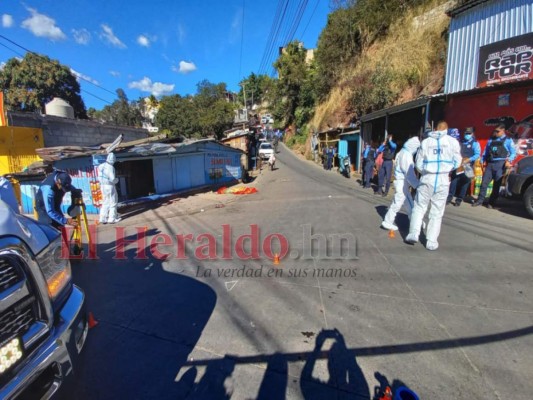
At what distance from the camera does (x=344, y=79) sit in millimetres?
24625

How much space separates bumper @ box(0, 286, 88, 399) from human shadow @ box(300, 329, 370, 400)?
1638mm

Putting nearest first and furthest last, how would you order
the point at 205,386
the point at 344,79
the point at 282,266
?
the point at 205,386 → the point at 282,266 → the point at 344,79

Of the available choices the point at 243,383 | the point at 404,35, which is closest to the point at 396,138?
the point at 404,35

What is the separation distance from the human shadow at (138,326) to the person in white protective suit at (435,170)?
12.3ft

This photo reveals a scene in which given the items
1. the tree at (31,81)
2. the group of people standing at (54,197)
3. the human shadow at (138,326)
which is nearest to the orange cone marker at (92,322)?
the human shadow at (138,326)

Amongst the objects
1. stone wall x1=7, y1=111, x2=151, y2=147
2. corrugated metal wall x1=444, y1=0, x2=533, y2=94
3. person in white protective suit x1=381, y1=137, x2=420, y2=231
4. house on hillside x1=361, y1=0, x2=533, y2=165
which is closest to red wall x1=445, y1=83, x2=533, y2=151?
house on hillside x1=361, y1=0, x2=533, y2=165

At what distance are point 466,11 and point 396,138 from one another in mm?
5872

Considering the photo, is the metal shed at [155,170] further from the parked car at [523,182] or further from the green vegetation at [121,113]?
the green vegetation at [121,113]

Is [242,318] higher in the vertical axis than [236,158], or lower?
lower

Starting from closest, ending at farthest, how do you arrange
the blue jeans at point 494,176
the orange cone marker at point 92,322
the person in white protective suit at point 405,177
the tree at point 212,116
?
the orange cone marker at point 92,322 → the person in white protective suit at point 405,177 → the blue jeans at point 494,176 → the tree at point 212,116

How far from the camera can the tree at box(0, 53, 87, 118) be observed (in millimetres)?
32391

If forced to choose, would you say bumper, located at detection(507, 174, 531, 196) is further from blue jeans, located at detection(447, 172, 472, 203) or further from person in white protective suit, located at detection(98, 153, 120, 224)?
person in white protective suit, located at detection(98, 153, 120, 224)

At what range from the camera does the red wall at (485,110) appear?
8.62m

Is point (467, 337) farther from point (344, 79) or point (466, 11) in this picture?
point (344, 79)
